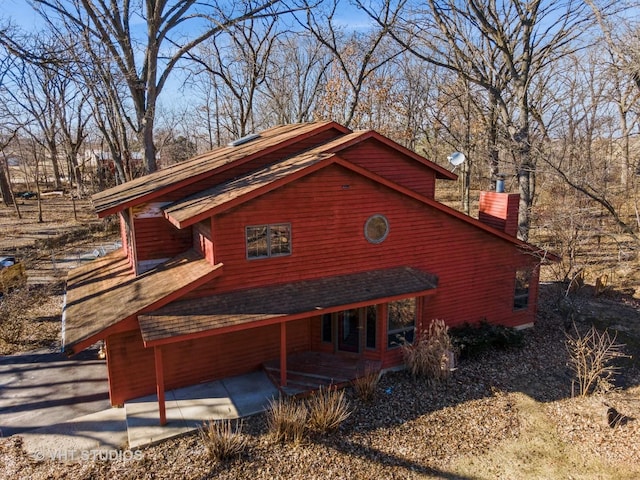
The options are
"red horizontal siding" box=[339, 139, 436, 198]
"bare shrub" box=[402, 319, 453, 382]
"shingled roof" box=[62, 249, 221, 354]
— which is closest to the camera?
"shingled roof" box=[62, 249, 221, 354]

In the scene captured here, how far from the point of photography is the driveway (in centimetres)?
946

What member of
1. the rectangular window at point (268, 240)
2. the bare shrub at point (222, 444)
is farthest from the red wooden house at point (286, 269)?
the bare shrub at point (222, 444)

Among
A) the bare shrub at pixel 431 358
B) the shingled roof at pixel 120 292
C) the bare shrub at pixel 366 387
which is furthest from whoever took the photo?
the bare shrub at pixel 431 358

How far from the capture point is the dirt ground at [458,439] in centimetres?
772

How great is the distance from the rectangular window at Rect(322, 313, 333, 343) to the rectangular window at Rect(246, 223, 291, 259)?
2574mm

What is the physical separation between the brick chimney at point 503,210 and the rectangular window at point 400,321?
447cm

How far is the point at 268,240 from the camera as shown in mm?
10203

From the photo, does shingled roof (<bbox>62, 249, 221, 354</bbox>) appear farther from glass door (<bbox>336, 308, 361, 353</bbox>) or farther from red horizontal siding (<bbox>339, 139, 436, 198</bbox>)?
red horizontal siding (<bbox>339, 139, 436, 198</bbox>)

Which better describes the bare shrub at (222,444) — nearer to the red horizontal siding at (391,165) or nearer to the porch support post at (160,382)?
the porch support post at (160,382)

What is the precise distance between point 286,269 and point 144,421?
462 centimetres

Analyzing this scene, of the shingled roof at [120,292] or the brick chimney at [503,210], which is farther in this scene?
the brick chimney at [503,210]

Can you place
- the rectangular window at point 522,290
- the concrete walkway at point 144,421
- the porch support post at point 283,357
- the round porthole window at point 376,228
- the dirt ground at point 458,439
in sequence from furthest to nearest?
the rectangular window at point 522,290
the round porthole window at point 376,228
the porch support post at point 283,357
the concrete walkway at point 144,421
the dirt ground at point 458,439

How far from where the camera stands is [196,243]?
11.8 metres

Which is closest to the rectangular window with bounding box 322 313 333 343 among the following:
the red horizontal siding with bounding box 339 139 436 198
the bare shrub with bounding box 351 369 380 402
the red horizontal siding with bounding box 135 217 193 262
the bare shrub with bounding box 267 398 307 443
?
the bare shrub with bounding box 351 369 380 402
